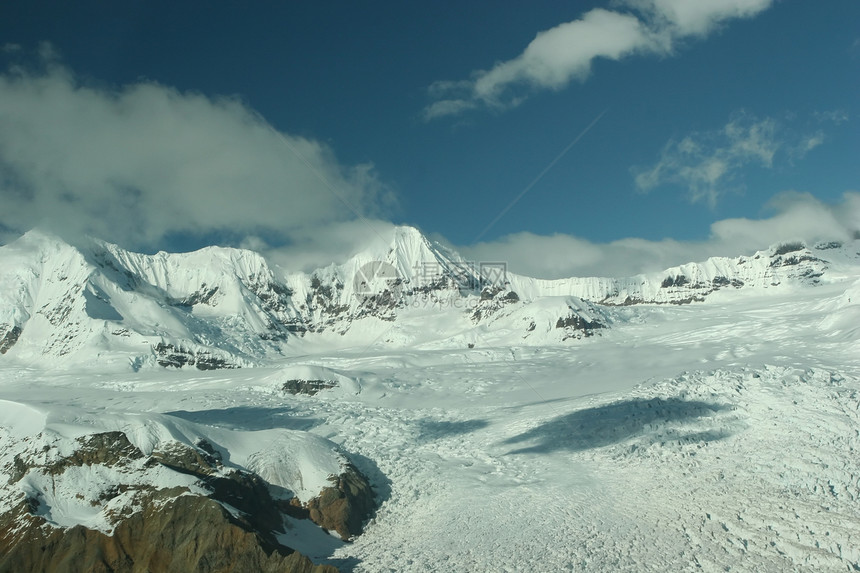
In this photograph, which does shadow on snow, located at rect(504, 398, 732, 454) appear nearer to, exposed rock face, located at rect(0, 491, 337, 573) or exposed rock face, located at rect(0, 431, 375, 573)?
exposed rock face, located at rect(0, 431, 375, 573)

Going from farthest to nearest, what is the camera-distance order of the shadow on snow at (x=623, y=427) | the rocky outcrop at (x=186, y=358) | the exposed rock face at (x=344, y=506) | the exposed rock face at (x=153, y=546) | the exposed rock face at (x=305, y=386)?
the rocky outcrop at (x=186, y=358) → the exposed rock face at (x=305, y=386) → the shadow on snow at (x=623, y=427) → the exposed rock face at (x=344, y=506) → the exposed rock face at (x=153, y=546)

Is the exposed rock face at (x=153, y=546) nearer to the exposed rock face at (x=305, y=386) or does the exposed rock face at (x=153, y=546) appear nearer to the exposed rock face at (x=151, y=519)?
the exposed rock face at (x=151, y=519)

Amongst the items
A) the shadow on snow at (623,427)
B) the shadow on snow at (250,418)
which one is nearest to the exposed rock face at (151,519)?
→ the shadow on snow at (623,427)

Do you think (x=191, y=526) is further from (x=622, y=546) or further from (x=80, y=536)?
(x=622, y=546)

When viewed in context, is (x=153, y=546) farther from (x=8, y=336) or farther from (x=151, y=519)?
(x=8, y=336)

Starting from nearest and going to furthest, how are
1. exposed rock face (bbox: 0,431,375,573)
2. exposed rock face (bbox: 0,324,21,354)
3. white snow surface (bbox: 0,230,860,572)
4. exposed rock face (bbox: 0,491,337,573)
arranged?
exposed rock face (bbox: 0,491,337,573) < exposed rock face (bbox: 0,431,375,573) < white snow surface (bbox: 0,230,860,572) < exposed rock face (bbox: 0,324,21,354)

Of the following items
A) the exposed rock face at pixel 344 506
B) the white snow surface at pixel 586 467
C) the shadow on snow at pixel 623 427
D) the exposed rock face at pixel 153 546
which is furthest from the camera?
the shadow on snow at pixel 623 427

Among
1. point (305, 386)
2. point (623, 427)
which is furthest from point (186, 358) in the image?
point (623, 427)

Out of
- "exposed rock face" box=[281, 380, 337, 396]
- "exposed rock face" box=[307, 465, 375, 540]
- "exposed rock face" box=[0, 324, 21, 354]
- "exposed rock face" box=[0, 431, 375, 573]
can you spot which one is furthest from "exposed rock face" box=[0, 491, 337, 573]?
"exposed rock face" box=[0, 324, 21, 354]

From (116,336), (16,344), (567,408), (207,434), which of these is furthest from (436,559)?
(16,344)
